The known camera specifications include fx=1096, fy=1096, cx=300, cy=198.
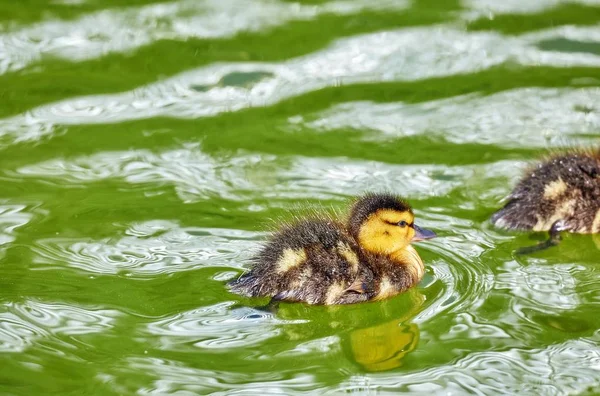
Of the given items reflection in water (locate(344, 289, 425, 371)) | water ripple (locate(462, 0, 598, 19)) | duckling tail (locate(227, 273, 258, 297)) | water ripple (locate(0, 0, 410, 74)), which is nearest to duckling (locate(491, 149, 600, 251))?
reflection in water (locate(344, 289, 425, 371))

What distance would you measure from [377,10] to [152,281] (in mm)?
3609

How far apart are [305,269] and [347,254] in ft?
0.67

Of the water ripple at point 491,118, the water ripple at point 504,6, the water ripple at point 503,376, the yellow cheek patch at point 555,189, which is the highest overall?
the water ripple at point 504,6

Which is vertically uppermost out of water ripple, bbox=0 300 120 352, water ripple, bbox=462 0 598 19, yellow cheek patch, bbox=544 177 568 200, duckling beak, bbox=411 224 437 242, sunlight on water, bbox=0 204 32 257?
water ripple, bbox=462 0 598 19

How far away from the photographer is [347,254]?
178 inches

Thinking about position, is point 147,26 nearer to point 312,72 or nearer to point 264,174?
point 312,72

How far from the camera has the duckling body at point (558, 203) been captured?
17.3 feet

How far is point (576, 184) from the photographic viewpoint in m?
5.32

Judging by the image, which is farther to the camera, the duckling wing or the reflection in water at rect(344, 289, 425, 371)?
the duckling wing

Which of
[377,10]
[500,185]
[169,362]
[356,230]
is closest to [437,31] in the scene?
[377,10]

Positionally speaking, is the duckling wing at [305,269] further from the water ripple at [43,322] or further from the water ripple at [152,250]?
the water ripple at [43,322]

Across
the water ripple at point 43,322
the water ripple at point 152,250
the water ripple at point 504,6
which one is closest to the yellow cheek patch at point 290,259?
the water ripple at point 152,250

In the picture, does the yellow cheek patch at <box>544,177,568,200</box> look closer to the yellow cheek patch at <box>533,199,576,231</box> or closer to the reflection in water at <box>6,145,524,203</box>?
the yellow cheek patch at <box>533,199,576,231</box>

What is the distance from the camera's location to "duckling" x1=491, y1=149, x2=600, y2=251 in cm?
528
